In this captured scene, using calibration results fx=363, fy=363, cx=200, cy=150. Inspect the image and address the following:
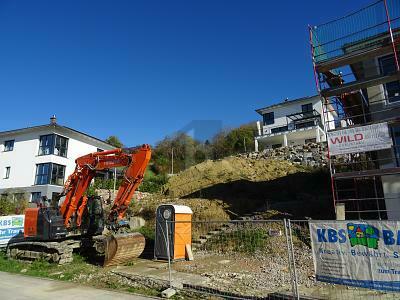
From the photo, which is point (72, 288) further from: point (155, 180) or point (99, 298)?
point (155, 180)

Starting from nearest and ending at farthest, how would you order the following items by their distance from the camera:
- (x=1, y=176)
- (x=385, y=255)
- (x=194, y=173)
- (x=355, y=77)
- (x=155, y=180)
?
1. (x=385, y=255)
2. (x=355, y=77)
3. (x=194, y=173)
4. (x=155, y=180)
5. (x=1, y=176)

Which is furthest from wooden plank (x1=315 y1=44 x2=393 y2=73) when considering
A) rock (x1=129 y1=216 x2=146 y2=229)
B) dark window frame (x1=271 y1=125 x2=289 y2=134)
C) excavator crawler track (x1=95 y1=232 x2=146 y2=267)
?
dark window frame (x1=271 y1=125 x2=289 y2=134)

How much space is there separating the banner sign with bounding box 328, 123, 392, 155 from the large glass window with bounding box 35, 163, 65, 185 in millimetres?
29819

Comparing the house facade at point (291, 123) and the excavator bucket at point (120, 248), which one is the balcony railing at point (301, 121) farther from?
the excavator bucket at point (120, 248)

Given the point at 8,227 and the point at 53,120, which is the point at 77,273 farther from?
the point at 53,120

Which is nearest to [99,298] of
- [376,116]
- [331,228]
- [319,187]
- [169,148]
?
[331,228]

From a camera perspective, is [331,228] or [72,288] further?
[72,288]

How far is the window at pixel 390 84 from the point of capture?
1491 cm

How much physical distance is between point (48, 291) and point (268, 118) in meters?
40.3

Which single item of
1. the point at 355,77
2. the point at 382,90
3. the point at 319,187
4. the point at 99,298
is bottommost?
the point at 99,298

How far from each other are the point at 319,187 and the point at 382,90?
31.0 ft

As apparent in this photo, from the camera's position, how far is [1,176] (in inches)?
1524

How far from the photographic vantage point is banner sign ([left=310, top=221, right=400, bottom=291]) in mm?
6359

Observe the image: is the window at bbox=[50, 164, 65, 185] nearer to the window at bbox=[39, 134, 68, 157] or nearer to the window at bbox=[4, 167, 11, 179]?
the window at bbox=[39, 134, 68, 157]
